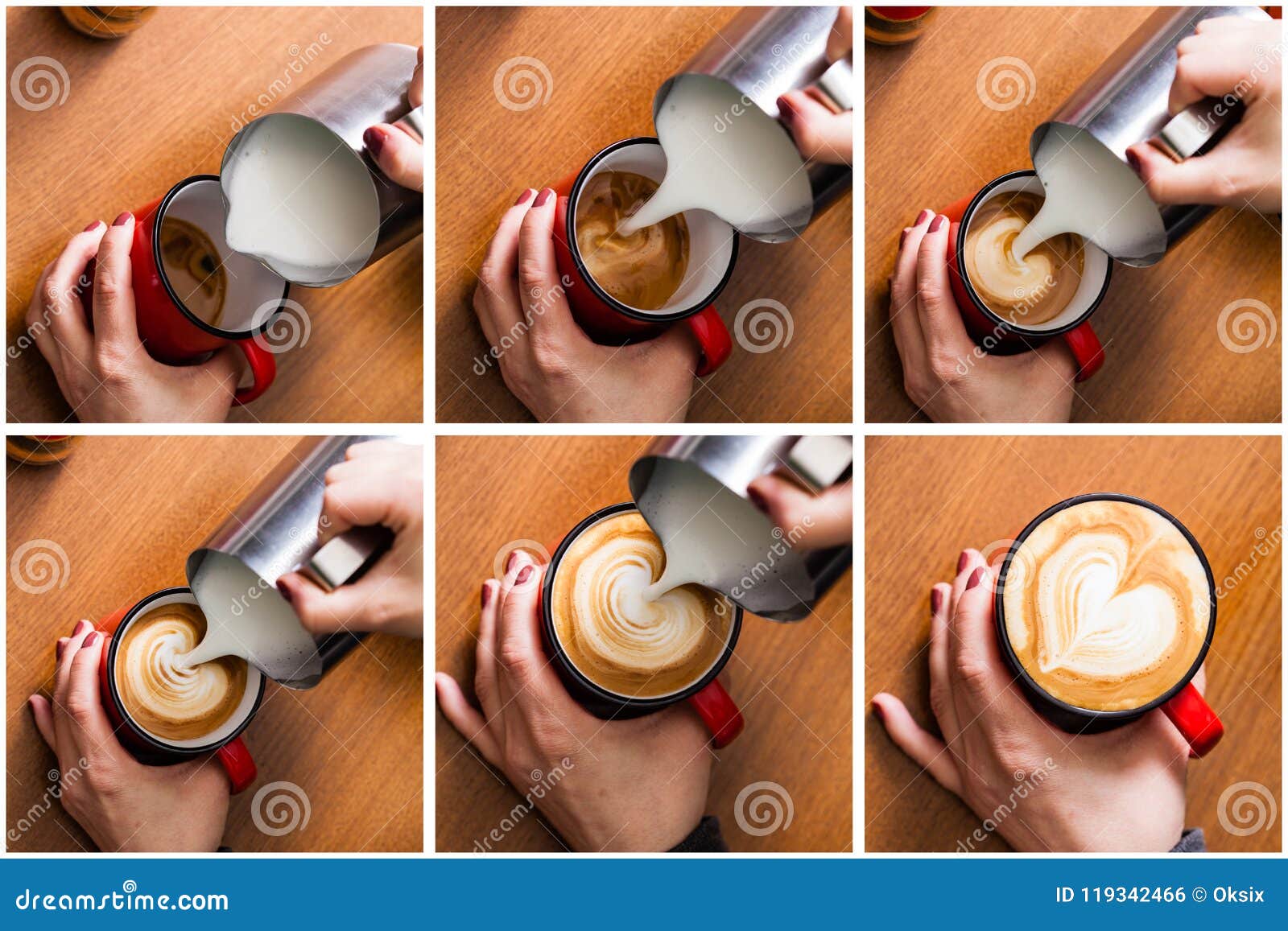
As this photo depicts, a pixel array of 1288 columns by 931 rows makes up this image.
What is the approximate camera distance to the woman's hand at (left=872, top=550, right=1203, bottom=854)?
0.87 metres

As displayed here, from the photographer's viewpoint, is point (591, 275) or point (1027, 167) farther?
point (1027, 167)

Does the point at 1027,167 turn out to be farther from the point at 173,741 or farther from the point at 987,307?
the point at 173,741

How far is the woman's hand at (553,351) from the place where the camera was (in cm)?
86

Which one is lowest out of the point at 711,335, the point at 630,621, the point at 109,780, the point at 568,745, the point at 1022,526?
the point at 109,780

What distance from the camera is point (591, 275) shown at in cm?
82

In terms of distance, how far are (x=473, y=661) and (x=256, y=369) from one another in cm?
32

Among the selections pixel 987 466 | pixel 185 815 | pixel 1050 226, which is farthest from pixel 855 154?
pixel 185 815

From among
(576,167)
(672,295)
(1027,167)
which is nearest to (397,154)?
(576,167)

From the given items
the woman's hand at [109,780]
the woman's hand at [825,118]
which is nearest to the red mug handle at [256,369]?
the woman's hand at [109,780]

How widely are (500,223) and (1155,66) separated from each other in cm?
58

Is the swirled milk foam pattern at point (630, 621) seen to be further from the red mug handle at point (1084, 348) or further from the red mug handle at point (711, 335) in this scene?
the red mug handle at point (1084, 348)

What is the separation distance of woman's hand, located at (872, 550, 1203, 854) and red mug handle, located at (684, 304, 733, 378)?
30 cm

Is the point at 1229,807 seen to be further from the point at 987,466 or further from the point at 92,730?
the point at 92,730

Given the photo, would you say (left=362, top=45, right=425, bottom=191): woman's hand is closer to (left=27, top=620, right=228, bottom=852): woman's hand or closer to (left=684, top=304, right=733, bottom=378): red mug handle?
(left=684, top=304, right=733, bottom=378): red mug handle
